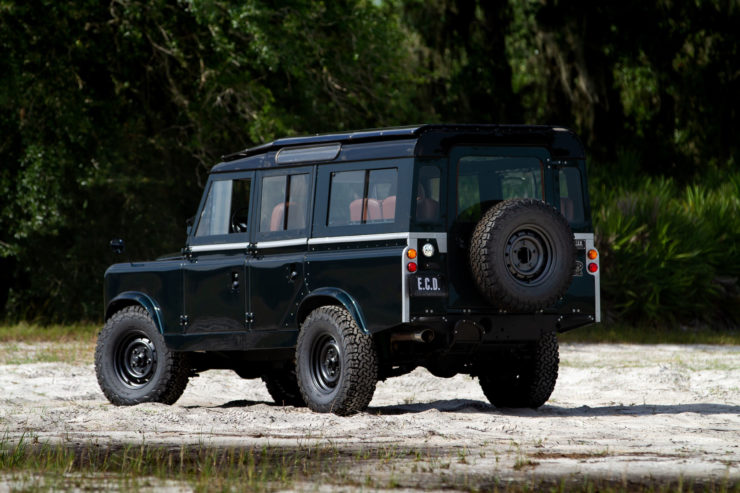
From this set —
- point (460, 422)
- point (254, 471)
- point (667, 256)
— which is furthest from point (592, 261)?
point (667, 256)

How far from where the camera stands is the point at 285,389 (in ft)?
40.8

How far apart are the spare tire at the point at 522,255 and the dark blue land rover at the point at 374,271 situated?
0.04ft

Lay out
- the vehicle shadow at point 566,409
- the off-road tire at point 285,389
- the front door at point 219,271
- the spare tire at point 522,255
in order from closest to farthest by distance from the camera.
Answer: the spare tire at point 522,255
the vehicle shadow at point 566,409
the front door at point 219,271
the off-road tire at point 285,389

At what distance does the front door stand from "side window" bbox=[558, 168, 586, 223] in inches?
108

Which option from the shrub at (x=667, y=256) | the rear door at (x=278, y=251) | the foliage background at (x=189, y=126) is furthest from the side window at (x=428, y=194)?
the shrub at (x=667, y=256)

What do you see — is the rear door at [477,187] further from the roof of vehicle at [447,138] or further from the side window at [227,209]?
the side window at [227,209]

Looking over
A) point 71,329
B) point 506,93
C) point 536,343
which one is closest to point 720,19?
point 506,93

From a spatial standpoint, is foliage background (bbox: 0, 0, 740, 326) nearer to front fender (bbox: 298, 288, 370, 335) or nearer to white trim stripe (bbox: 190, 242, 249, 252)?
white trim stripe (bbox: 190, 242, 249, 252)

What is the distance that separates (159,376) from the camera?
11.9 m

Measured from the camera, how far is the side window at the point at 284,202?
35.9 feet

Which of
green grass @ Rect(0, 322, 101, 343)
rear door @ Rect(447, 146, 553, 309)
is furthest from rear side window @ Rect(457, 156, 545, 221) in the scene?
green grass @ Rect(0, 322, 101, 343)

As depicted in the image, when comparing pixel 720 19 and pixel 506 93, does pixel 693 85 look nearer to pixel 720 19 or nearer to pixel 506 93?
pixel 720 19

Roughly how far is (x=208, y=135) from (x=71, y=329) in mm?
3970

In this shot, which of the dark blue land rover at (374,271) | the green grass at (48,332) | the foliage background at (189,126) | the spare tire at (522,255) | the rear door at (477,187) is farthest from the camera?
the foliage background at (189,126)
